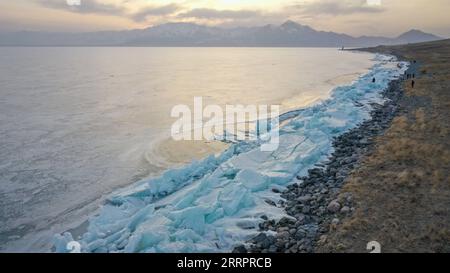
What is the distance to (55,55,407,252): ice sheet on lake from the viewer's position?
702 centimetres

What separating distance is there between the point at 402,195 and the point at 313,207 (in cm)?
207

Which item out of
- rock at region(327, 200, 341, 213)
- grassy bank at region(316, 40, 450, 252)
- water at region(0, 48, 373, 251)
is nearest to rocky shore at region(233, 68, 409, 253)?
rock at region(327, 200, 341, 213)

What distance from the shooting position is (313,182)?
A: 970cm

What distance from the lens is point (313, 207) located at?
8.10 metres

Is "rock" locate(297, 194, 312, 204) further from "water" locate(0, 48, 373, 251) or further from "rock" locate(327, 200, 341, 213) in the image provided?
"water" locate(0, 48, 373, 251)

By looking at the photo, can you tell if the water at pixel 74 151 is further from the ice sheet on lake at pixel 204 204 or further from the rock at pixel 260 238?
the rock at pixel 260 238

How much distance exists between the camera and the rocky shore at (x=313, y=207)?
675cm

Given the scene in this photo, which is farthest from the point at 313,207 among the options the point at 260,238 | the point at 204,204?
the point at 204,204

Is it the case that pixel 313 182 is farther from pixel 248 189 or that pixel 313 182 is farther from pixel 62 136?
pixel 62 136

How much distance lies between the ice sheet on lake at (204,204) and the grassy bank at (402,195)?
1.59 meters

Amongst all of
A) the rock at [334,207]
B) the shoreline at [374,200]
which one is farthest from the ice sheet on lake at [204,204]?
the rock at [334,207]

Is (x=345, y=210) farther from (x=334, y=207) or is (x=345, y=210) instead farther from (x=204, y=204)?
(x=204, y=204)
